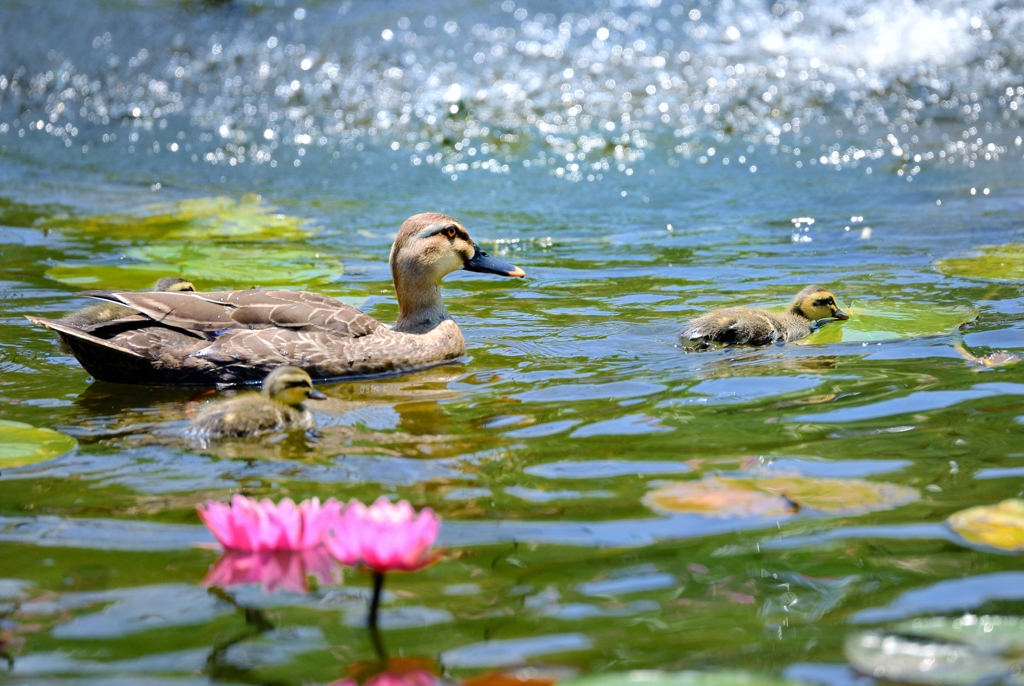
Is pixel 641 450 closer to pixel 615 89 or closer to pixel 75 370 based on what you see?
pixel 75 370

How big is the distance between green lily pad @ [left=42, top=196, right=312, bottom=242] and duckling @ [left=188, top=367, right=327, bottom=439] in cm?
475

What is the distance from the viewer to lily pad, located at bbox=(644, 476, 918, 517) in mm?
4051

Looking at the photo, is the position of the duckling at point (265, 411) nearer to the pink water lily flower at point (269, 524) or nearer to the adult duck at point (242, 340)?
the adult duck at point (242, 340)

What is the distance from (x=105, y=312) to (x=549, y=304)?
284cm

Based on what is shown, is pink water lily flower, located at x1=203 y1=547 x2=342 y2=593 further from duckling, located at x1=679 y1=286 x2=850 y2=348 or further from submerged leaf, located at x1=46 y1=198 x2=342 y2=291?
submerged leaf, located at x1=46 y1=198 x2=342 y2=291

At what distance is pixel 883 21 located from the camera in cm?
1341

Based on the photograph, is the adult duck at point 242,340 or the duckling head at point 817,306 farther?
the duckling head at point 817,306

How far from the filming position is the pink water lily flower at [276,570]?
3480mm

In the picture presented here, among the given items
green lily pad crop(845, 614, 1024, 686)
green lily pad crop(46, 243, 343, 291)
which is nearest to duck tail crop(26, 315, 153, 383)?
green lily pad crop(46, 243, 343, 291)

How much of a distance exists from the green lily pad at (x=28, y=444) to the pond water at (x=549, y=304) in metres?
0.14

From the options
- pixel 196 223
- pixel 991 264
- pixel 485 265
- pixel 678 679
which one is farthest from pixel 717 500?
pixel 196 223

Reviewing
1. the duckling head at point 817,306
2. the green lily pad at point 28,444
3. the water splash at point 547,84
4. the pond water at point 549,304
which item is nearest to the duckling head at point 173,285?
the pond water at point 549,304

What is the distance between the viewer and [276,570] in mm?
3508

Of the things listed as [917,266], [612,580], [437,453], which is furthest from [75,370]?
[917,266]
